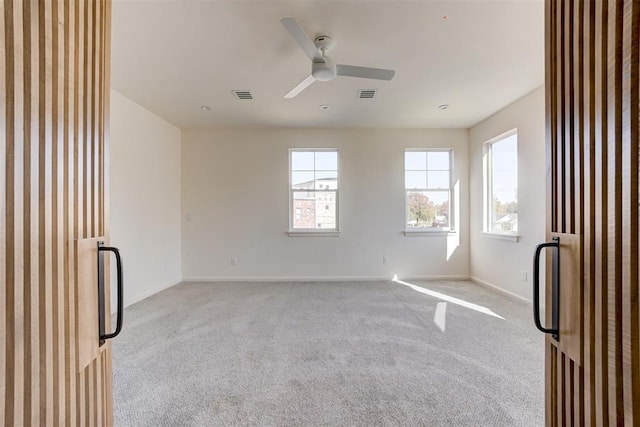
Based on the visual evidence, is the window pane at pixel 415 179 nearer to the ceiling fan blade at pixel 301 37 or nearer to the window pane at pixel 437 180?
the window pane at pixel 437 180

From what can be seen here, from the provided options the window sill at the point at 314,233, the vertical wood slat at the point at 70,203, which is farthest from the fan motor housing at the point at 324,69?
the window sill at the point at 314,233

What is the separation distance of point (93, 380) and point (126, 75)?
3.11 metres

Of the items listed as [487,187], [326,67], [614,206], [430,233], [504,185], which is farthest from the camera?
[430,233]

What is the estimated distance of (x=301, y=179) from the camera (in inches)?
192

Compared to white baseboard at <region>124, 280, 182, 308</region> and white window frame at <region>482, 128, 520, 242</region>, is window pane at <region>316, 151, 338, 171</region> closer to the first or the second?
white window frame at <region>482, 128, 520, 242</region>

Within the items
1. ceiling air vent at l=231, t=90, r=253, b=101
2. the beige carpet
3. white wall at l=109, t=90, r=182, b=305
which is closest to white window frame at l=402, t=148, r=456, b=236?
the beige carpet

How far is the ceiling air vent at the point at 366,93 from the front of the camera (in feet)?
10.6

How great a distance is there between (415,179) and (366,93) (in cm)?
210

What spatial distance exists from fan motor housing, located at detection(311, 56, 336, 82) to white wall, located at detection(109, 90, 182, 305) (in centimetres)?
258

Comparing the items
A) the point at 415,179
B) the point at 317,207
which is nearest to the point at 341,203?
the point at 317,207

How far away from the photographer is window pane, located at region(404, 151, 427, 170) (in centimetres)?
487

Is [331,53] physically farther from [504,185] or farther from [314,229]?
[504,185]

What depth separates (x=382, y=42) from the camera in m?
2.34

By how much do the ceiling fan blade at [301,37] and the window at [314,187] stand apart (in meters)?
2.63
